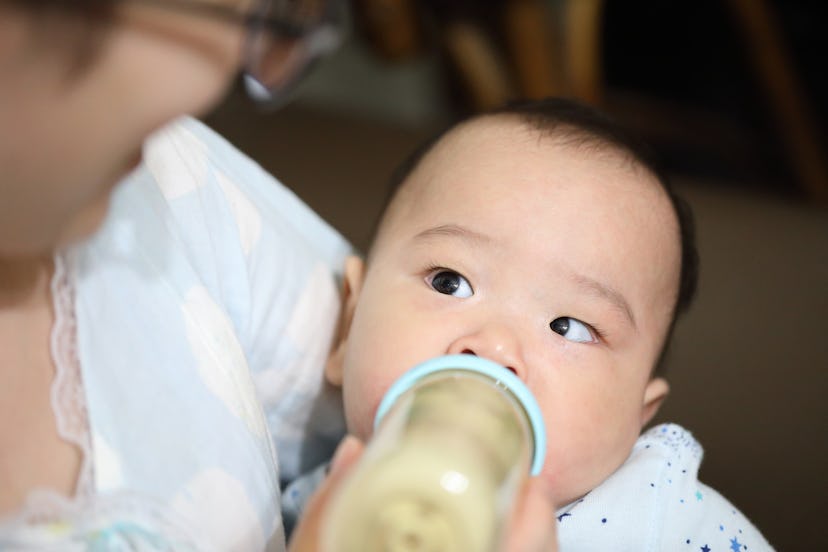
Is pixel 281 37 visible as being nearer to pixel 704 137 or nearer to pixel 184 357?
pixel 184 357

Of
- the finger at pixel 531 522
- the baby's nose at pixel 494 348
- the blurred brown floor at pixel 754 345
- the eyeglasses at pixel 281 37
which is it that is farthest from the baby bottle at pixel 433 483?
the blurred brown floor at pixel 754 345

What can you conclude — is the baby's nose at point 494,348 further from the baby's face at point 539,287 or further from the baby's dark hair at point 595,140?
the baby's dark hair at point 595,140

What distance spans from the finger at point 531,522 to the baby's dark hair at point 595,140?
53 cm

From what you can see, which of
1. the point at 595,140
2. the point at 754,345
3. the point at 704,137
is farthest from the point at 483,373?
the point at 704,137

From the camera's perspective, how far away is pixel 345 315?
3.83ft

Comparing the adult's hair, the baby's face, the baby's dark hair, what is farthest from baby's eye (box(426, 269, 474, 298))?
the adult's hair

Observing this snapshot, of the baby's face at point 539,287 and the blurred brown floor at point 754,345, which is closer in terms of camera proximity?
the baby's face at point 539,287

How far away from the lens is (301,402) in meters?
1.14

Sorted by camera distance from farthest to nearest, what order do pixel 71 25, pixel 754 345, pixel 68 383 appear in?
pixel 754 345, pixel 68 383, pixel 71 25

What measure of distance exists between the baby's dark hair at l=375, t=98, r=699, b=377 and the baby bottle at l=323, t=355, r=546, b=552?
0.53m

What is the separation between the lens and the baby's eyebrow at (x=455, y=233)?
1.00 m

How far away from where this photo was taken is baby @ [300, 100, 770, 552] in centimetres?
94

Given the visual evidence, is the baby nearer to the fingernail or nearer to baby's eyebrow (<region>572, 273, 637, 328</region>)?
baby's eyebrow (<region>572, 273, 637, 328</region>)

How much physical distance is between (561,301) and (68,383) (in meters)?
0.52
